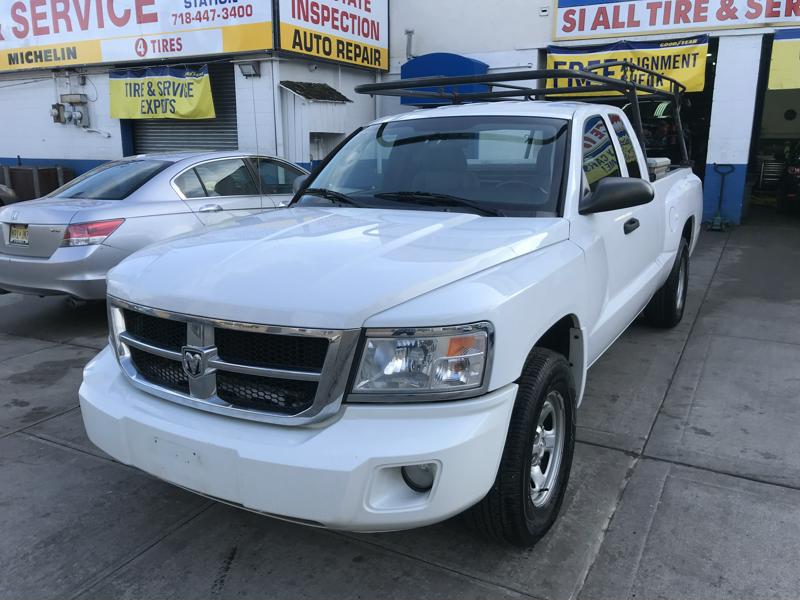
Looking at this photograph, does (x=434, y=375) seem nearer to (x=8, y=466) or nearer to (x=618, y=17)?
(x=8, y=466)

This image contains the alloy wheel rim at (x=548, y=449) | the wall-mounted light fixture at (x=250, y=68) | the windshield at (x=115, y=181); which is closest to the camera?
the alloy wheel rim at (x=548, y=449)

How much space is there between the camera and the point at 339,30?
12.4 metres

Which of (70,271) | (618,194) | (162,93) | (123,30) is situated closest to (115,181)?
(70,271)

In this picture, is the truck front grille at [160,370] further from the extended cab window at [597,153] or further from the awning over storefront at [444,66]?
the awning over storefront at [444,66]

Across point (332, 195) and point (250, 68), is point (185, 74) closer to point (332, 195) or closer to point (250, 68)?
point (250, 68)

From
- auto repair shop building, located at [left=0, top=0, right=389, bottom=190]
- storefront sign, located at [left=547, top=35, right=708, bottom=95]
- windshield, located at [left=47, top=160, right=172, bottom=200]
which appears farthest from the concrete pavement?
auto repair shop building, located at [left=0, top=0, right=389, bottom=190]

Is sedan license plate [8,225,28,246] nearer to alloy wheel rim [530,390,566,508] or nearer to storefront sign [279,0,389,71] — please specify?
alloy wheel rim [530,390,566,508]

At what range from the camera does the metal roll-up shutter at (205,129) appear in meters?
13.0

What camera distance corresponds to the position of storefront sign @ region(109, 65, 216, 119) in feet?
41.7

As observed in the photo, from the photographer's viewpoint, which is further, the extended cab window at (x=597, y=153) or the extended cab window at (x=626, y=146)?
the extended cab window at (x=626, y=146)

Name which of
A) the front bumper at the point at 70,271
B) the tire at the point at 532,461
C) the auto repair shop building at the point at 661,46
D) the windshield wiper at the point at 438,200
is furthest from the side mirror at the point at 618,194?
the auto repair shop building at the point at 661,46

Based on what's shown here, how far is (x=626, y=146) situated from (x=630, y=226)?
0.76 m

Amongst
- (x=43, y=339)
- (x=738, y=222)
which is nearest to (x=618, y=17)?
(x=738, y=222)

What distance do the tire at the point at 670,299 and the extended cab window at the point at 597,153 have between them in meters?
1.72
